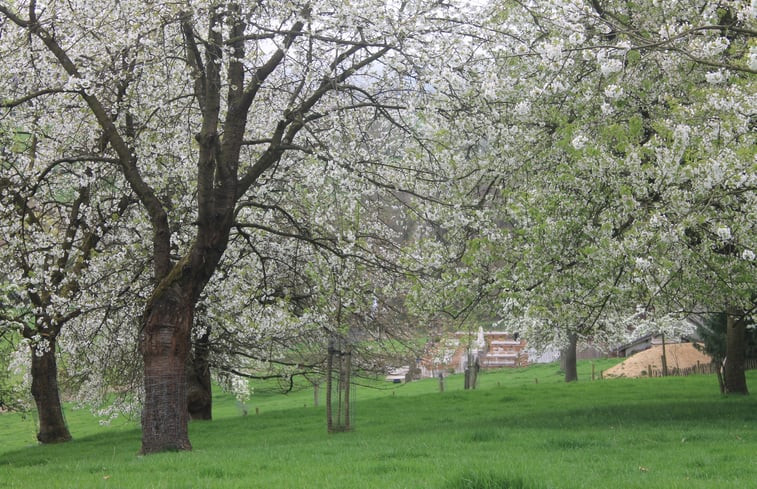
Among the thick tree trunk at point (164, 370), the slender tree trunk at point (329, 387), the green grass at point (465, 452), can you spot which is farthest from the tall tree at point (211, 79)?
the slender tree trunk at point (329, 387)

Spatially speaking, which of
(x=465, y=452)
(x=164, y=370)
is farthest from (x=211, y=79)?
(x=465, y=452)

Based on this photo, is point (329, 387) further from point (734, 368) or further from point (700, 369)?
point (700, 369)

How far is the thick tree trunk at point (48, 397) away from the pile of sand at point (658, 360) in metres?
26.7

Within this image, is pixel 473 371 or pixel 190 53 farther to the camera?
pixel 473 371

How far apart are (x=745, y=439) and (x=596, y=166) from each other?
4.56 m

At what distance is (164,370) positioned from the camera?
11992mm

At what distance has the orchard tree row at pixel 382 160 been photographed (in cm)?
1014

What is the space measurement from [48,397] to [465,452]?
42.9 ft

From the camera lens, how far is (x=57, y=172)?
15.9 metres

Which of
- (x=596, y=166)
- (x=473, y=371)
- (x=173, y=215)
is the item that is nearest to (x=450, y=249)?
(x=596, y=166)

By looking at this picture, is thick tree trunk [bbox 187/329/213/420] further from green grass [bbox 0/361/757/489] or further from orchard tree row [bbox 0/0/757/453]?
orchard tree row [bbox 0/0/757/453]

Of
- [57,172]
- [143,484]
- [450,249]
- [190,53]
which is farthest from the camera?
[57,172]

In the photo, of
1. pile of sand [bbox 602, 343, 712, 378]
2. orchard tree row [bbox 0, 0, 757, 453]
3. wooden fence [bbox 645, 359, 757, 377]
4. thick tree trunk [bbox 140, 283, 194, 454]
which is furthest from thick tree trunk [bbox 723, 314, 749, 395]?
pile of sand [bbox 602, 343, 712, 378]

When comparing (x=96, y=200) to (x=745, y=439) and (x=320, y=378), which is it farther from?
(x=745, y=439)
